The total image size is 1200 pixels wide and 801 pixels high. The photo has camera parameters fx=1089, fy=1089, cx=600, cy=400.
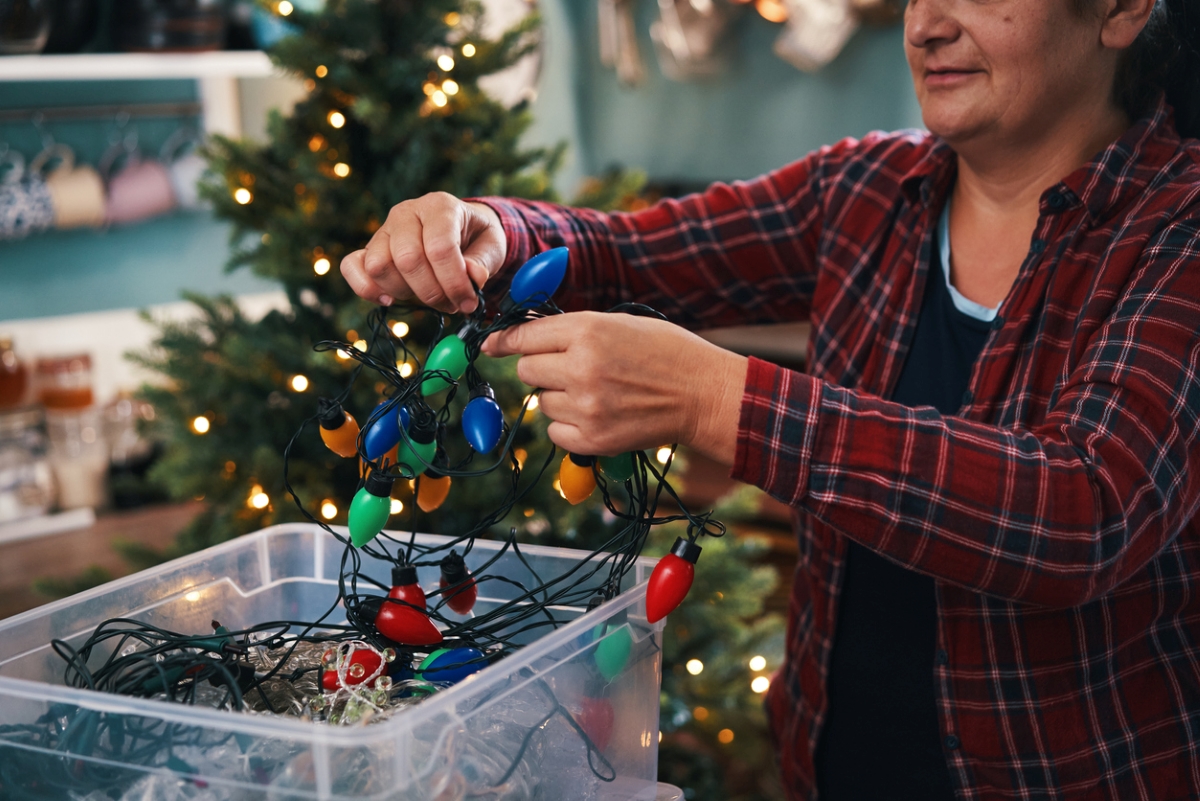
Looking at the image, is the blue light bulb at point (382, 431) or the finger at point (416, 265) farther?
the finger at point (416, 265)

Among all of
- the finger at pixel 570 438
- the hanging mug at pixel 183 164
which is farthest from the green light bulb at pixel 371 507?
the hanging mug at pixel 183 164

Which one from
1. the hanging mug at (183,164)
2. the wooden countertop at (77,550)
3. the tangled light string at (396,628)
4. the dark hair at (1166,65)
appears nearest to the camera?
the tangled light string at (396,628)

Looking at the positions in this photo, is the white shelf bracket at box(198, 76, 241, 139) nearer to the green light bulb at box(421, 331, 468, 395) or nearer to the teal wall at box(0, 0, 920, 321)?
the teal wall at box(0, 0, 920, 321)

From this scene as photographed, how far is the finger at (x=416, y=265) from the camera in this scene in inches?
31.3

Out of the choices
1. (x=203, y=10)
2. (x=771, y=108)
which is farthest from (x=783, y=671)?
(x=771, y=108)

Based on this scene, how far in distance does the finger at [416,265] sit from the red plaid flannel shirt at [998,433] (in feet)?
0.49

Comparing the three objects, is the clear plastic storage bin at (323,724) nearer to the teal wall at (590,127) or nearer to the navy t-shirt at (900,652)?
the navy t-shirt at (900,652)

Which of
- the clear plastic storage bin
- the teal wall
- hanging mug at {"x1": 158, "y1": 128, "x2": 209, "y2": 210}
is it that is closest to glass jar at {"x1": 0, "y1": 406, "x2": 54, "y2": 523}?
the teal wall

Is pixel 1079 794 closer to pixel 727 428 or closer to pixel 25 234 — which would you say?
pixel 727 428

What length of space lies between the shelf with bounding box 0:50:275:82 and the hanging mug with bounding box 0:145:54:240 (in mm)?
170

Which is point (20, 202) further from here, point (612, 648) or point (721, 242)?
point (612, 648)

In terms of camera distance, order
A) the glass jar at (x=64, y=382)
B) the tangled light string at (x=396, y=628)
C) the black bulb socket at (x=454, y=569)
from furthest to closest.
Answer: the glass jar at (x=64, y=382), the black bulb socket at (x=454, y=569), the tangled light string at (x=396, y=628)

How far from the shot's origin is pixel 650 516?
67 centimetres

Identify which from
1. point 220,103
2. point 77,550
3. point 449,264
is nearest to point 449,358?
point 449,264
